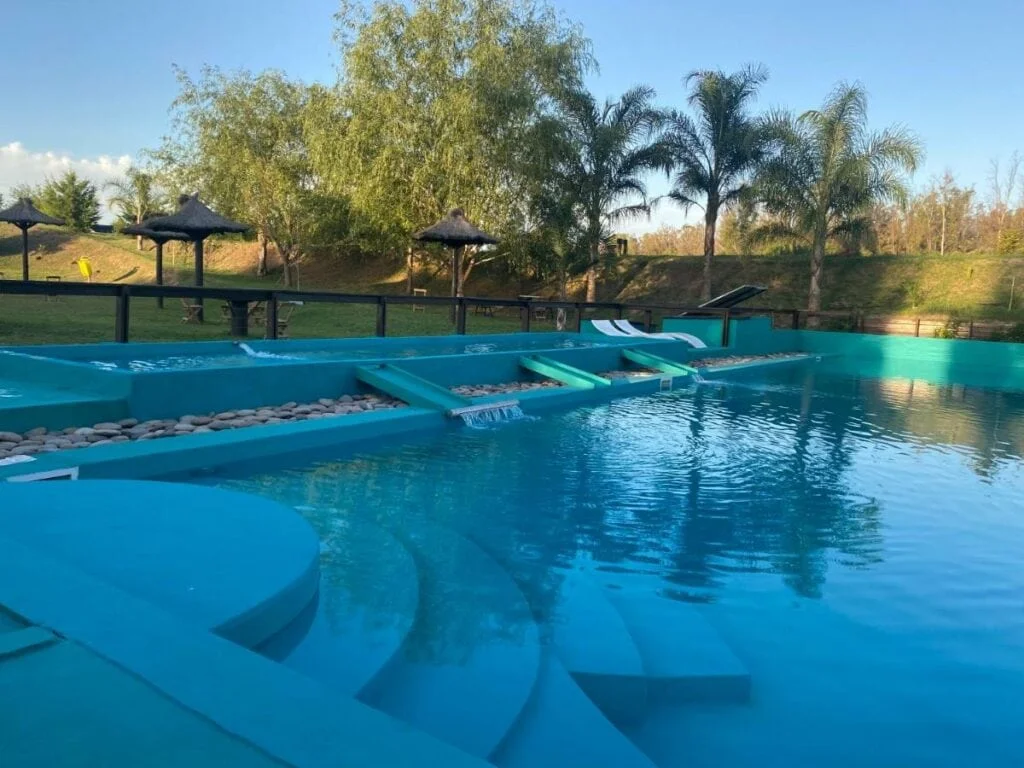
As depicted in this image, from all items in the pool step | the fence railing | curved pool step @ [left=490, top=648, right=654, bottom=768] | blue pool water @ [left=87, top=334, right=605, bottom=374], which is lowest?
the pool step

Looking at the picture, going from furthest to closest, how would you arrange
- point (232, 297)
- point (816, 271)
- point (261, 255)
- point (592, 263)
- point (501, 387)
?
point (261, 255) → point (592, 263) → point (816, 271) → point (501, 387) → point (232, 297)

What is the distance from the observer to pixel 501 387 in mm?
9156

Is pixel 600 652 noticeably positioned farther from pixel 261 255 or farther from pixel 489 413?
pixel 261 255

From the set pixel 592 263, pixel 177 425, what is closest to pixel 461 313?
pixel 177 425

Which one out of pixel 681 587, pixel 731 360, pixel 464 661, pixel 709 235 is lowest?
pixel 681 587

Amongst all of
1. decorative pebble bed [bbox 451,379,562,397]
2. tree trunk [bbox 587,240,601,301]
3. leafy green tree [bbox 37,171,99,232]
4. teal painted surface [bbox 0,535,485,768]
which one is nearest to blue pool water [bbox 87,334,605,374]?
decorative pebble bed [bbox 451,379,562,397]

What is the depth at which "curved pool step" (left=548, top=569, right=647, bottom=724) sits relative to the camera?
2.41 m

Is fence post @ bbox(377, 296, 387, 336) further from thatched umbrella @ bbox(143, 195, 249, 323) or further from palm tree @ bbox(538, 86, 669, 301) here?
palm tree @ bbox(538, 86, 669, 301)

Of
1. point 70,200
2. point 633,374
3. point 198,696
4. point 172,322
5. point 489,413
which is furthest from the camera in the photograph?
point 70,200

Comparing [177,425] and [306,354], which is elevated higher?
[306,354]

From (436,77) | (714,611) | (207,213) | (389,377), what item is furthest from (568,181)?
(714,611)

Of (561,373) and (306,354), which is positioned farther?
(561,373)

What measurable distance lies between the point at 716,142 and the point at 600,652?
18.2m

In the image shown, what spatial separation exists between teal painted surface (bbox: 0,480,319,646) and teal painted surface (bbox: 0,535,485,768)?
0.57ft
